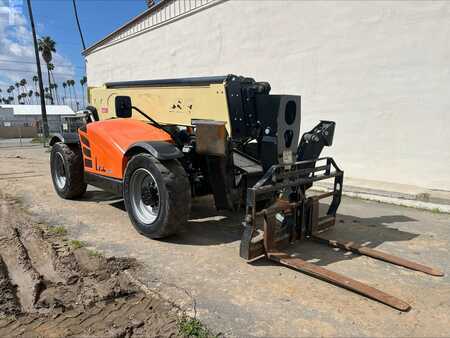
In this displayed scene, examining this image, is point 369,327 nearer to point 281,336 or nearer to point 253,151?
point 281,336

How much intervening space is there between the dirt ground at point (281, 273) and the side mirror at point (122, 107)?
5.38 feet

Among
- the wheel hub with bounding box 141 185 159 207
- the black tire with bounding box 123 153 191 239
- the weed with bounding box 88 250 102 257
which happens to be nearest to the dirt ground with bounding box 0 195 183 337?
the weed with bounding box 88 250 102 257

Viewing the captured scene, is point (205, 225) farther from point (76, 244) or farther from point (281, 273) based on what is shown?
point (281, 273)

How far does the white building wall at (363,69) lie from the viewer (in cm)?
754

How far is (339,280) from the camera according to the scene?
3.60 metres

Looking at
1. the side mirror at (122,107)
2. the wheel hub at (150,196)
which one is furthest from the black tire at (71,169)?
the wheel hub at (150,196)

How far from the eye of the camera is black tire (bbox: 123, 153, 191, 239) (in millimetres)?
4523

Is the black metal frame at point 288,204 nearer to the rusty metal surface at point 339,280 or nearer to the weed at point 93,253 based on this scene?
the rusty metal surface at point 339,280

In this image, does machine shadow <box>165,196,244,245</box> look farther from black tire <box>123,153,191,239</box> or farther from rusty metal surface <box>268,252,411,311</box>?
rusty metal surface <box>268,252,411,311</box>

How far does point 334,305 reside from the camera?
10.8ft

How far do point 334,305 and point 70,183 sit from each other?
17.6 feet

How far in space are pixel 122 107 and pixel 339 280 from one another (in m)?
3.64

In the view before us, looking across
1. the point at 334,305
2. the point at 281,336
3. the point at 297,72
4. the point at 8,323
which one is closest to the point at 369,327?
the point at 334,305

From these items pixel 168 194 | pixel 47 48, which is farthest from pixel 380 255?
pixel 47 48
